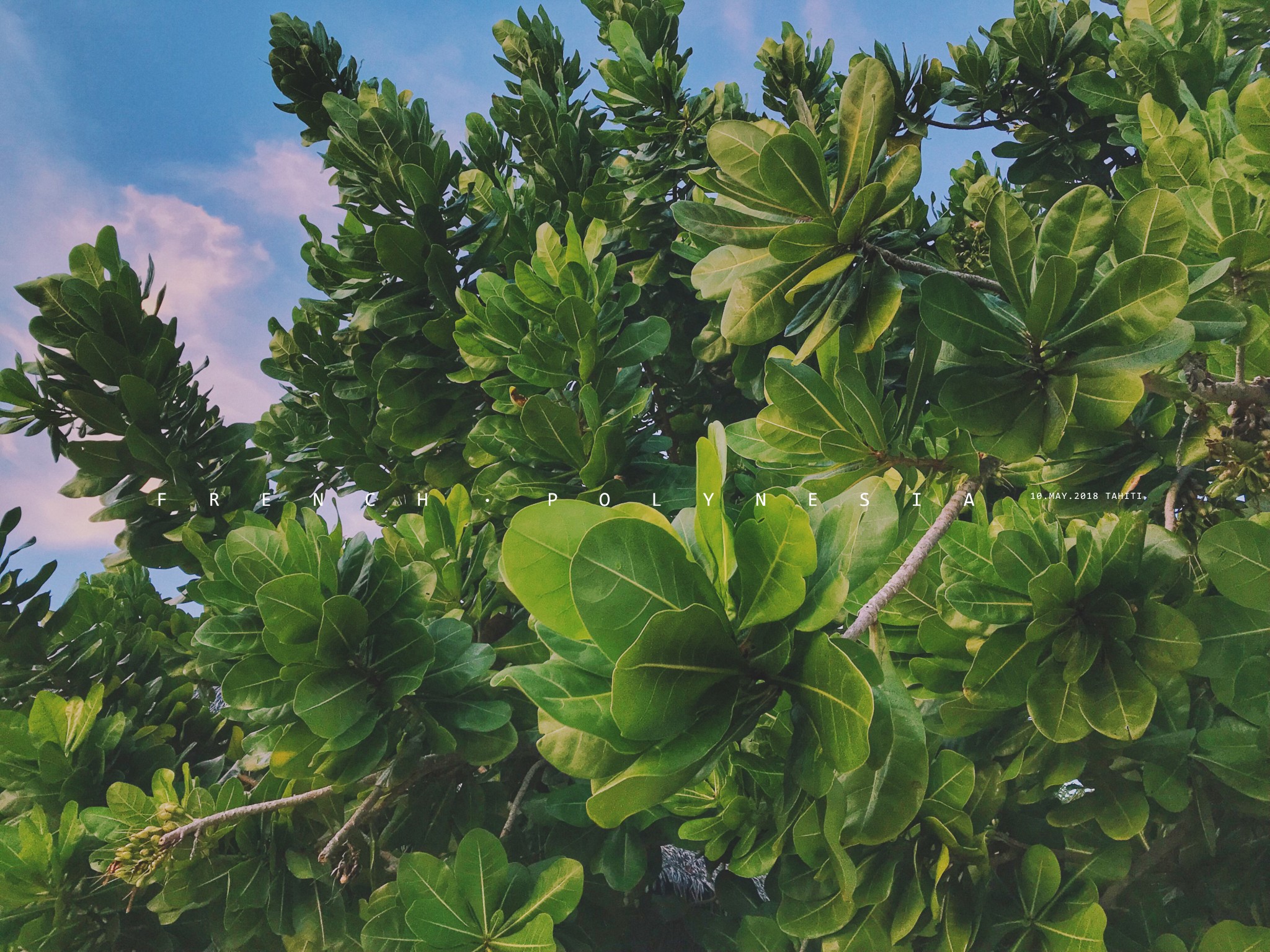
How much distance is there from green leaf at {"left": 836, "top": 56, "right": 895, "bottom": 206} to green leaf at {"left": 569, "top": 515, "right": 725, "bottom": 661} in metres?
0.61

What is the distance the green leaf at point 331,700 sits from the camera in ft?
5.15

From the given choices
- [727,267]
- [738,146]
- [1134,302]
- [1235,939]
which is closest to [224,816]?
[727,267]

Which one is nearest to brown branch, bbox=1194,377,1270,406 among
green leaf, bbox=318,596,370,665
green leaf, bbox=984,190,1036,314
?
green leaf, bbox=984,190,1036,314

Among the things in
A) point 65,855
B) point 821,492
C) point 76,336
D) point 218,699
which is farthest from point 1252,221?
point 218,699

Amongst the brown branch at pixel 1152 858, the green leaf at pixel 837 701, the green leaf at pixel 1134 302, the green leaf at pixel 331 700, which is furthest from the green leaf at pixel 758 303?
the brown branch at pixel 1152 858

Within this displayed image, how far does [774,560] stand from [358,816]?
1368 millimetres

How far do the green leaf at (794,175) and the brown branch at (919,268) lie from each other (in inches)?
3.6

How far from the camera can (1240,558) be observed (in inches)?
42.3

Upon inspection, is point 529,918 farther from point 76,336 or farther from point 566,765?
point 76,336

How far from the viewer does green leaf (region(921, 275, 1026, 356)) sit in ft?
3.15

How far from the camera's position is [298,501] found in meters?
3.25

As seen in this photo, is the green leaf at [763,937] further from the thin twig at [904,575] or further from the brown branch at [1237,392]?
the brown branch at [1237,392]

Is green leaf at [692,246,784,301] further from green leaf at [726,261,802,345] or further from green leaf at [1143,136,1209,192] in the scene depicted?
green leaf at [1143,136,1209,192]

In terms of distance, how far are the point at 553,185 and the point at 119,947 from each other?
308cm
